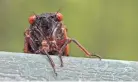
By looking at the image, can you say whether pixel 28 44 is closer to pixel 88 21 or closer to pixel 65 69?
pixel 65 69

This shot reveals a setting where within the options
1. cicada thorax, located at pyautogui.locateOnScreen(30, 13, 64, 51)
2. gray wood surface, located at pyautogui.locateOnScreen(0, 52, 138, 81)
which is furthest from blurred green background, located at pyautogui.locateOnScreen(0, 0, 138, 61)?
gray wood surface, located at pyautogui.locateOnScreen(0, 52, 138, 81)

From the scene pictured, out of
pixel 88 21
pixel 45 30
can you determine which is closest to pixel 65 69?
pixel 45 30

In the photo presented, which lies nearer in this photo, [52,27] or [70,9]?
[52,27]

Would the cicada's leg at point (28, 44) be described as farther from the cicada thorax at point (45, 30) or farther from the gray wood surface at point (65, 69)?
the gray wood surface at point (65, 69)

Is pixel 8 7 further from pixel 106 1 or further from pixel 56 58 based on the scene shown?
pixel 56 58

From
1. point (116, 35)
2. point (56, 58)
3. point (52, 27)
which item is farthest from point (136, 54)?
point (56, 58)

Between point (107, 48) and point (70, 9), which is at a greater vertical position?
point (70, 9)

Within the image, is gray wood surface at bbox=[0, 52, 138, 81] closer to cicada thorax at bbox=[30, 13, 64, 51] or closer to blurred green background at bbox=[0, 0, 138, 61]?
cicada thorax at bbox=[30, 13, 64, 51]
